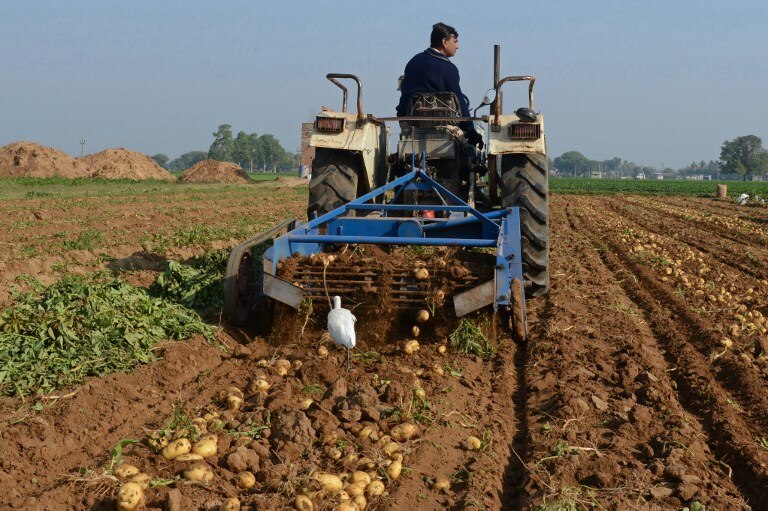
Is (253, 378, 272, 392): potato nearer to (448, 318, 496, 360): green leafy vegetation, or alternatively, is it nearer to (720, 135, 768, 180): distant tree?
(448, 318, 496, 360): green leafy vegetation

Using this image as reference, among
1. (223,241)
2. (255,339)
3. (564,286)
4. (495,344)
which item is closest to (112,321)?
(255,339)

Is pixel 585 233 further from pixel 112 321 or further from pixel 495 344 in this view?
pixel 112 321

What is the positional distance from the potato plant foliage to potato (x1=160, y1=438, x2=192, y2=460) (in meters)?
1.30

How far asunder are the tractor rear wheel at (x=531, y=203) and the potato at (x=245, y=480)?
419 cm

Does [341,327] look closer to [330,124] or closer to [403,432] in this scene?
[403,432]

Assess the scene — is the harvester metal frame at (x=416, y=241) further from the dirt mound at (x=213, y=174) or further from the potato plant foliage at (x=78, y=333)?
the dirt mound at (x=213, y=174)

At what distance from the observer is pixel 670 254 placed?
464 inches

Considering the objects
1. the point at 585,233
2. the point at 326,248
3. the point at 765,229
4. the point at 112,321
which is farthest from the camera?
the point at 765,229

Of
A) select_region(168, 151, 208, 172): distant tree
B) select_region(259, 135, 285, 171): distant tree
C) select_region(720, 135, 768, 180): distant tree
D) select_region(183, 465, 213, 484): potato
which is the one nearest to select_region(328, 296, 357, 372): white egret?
select_region(183, 465, 213, 484): potato

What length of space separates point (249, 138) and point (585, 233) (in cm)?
13301

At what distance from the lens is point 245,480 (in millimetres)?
3592

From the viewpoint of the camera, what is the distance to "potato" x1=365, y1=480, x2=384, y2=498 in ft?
11.7

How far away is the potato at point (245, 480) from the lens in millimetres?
3596

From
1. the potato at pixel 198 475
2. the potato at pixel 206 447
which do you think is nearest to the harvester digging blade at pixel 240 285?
the potato at pixel 206 447
